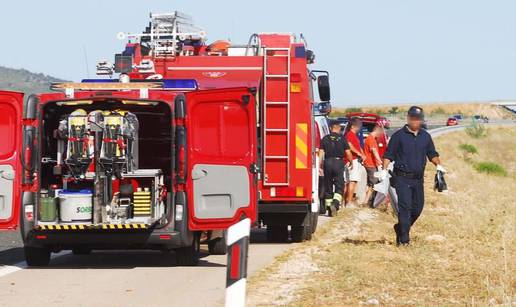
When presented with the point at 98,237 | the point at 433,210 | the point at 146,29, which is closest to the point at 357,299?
the point at 98,237

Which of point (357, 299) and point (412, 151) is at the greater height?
point (412, 151)

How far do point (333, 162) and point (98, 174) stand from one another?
9.02 metres

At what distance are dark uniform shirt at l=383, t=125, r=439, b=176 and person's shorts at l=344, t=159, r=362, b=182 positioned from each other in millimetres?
7730

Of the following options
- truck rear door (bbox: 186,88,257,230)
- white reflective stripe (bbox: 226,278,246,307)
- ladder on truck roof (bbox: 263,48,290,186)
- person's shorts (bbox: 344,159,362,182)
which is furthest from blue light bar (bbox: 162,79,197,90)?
person's shorts (bbox: 344,159,362,182)

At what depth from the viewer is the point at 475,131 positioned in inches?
3430

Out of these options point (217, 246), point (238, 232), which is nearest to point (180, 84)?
point (217, 246)

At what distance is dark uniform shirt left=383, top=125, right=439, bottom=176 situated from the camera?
1530 centimetres

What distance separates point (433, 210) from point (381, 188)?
14.5 feet

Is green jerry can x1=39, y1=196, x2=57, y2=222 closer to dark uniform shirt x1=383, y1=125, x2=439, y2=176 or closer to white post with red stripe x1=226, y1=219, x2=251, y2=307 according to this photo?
dark uniform shirt x1=383, y1=125, x2=439, y2=176

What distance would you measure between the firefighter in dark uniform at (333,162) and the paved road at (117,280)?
5616mm

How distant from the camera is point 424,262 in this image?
13328mm

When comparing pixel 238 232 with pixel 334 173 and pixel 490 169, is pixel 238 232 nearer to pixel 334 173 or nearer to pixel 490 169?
pixel 334 173

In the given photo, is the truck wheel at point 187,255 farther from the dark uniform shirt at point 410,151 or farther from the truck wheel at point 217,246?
the dark uniform shirt at point 410,151

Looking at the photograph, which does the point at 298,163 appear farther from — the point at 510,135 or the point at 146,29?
the point at 510,135
